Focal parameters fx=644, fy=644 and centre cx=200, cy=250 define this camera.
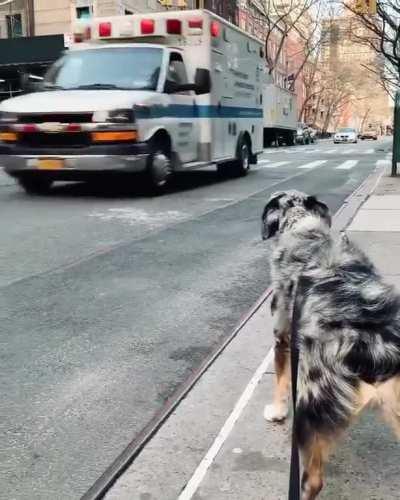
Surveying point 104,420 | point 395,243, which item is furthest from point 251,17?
point 104,420

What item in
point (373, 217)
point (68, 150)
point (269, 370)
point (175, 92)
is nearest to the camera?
point (269, 370)

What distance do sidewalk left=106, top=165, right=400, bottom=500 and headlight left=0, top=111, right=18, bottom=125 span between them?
26.6ft

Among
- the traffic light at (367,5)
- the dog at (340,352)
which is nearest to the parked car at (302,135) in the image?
the traffic light at (367,5)

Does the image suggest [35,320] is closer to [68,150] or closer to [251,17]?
[68,150]

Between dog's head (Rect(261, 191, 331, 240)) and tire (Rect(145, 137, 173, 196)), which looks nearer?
dog's head (Rect(261, 191, 331, 240))

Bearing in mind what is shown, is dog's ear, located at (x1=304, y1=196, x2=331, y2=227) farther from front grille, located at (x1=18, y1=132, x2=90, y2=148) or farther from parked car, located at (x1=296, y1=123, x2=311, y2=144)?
parked car, located at (x1=296, y1=123, x2=311, y2=144)

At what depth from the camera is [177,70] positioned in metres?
12.2

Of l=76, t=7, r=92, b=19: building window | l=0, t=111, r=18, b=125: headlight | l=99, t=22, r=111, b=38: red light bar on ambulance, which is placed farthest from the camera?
l=76, t=7, r=92, b=19: building window

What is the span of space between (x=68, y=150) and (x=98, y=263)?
4572 mm

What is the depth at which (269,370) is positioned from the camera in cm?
371

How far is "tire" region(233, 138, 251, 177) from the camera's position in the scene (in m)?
15.5

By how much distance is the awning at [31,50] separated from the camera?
31828 mm

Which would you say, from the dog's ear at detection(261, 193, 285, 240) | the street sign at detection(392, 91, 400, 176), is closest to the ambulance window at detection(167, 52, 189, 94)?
the street sign at detection(392, 91, 400, 176)

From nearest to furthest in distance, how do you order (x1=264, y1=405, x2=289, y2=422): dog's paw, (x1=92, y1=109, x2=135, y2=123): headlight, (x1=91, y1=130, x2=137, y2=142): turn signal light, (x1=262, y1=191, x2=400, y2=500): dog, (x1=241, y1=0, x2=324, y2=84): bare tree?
(x1=262, y1=191, x2=400, y2=500): dog → (x1=264, y1=405, x2=289, y2=422): dog's paw → (x1=92, y1=109, x2=135, y2=123): headlight → (x1=91, y1=130, x2=137, y2=142): turn signal light → (x1=241, y1=0, x2=324, y2=84): bare tree
